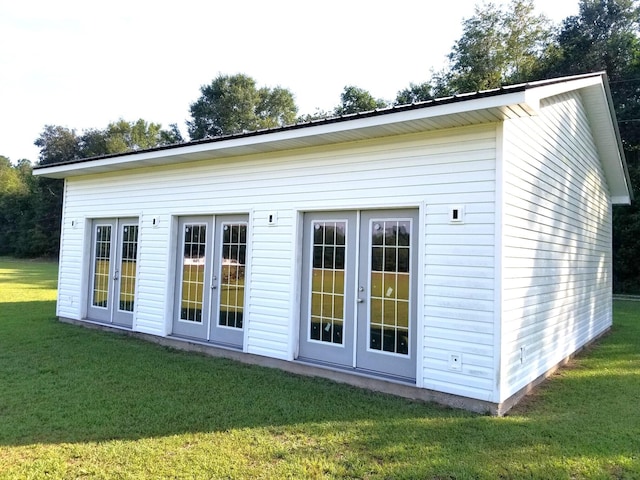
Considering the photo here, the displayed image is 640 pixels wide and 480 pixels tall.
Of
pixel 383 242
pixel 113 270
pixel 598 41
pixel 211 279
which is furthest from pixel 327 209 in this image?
pixel 598 41

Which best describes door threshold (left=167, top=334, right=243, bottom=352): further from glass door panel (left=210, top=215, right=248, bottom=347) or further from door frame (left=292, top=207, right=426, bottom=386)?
door frame (left=292, top=207, right=426, bottom=386)

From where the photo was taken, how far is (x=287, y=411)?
4.40 metres

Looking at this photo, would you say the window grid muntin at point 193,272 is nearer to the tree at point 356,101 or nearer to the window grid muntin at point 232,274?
the window grid muntin at point 232,274

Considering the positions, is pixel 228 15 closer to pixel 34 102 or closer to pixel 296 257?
pixel 296 257

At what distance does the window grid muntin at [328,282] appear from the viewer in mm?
5734

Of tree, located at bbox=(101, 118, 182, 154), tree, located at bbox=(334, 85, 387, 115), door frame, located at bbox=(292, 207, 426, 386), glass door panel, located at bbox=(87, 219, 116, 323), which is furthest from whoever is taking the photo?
tree, located at bbox=(101, 118, 182, 154)

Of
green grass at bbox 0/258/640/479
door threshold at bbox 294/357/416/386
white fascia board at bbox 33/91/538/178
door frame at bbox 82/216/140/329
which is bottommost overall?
green grass at bbox 0/258/640/479

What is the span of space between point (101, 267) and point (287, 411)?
6.23 meters

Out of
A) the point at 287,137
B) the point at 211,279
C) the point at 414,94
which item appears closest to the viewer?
the point at 287,137

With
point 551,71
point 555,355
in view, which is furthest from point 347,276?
point 551,71

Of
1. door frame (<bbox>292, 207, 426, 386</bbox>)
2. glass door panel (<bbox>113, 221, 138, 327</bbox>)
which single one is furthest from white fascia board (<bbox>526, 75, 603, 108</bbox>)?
glass door panel (<bbox>113, 221, 138, 327</bbox>)

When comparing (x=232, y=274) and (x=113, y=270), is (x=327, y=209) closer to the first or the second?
(x=232, y=274)

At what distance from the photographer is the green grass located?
3.27 meters

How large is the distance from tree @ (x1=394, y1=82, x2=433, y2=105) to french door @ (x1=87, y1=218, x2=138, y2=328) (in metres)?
21.4
